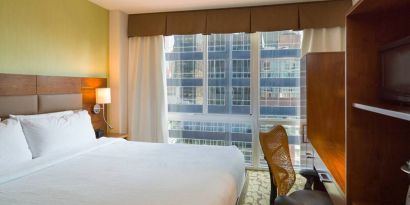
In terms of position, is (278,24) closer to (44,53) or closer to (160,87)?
(160,87)

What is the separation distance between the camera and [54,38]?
3078 millimetres

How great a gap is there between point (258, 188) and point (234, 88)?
149cm

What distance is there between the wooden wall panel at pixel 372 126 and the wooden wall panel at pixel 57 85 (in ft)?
9.71

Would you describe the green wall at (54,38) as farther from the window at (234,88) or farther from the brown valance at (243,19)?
the window at (234,88)

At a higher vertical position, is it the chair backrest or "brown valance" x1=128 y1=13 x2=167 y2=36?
"brown valance" x1=128 y1=13 x2=167 y2=36

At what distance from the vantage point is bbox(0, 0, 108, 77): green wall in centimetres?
259

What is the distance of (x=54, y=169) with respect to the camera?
2.14 metres

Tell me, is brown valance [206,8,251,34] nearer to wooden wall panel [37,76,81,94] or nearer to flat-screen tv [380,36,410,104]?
wooden wall panel [37,76,81,94]

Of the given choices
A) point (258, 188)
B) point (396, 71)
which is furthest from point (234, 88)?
point (396, 71)

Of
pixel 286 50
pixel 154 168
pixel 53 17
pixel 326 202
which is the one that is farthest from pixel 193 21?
pixel 326 202

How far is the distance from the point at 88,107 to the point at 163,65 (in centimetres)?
125

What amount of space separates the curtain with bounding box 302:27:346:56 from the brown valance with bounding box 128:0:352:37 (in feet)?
0.26

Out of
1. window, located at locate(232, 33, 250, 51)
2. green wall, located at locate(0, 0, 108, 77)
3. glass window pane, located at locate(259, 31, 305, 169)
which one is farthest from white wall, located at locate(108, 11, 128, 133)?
glass window pane, located at locate(259, 31, 305, 169)

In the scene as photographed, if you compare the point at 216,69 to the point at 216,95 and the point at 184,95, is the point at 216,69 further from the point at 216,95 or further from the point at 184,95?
the point at 184,95
